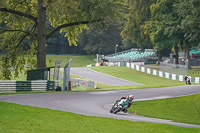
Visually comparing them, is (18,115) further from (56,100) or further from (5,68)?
(5,68)

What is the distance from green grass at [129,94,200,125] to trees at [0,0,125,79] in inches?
397

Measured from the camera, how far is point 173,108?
25.6 m

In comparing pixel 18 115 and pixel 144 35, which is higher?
pixel 144 35

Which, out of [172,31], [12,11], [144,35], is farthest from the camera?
[144,35]

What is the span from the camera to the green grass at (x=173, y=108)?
22.3 m

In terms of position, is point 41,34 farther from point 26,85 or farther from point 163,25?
point 163,25

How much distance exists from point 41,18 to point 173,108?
51.8 feet

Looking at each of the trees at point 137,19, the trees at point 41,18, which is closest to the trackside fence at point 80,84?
the trees at point 41,18

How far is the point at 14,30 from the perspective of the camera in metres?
36.8

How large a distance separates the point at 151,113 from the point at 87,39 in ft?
277

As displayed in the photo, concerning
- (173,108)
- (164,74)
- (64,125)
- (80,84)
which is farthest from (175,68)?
(64,125)

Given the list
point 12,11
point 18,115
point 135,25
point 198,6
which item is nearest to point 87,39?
point 135,25

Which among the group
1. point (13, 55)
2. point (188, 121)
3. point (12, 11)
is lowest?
point (188, 121)

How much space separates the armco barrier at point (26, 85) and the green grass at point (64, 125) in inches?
484
